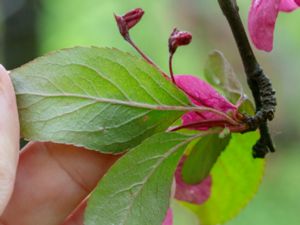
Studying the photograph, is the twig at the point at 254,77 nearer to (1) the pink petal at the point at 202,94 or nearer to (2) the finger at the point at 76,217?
(1) the pink petal at the point at 202,94

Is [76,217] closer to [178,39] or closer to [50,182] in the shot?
[50,182]

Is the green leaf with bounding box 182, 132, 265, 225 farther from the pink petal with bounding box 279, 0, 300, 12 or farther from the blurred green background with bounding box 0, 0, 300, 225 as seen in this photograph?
the blurred green background with bounding box 0, 0, 300, 225

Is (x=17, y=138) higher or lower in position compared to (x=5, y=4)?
higher

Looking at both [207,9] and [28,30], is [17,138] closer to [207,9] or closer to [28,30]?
[28,30]

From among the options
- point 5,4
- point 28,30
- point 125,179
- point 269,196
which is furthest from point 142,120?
point 269,196

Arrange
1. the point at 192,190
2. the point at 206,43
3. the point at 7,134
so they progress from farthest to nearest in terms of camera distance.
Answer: the point at 206,43 → the point at 192,190 → the point at 7,134

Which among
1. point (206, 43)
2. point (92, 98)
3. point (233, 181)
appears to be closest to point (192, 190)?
point (233, 181)
